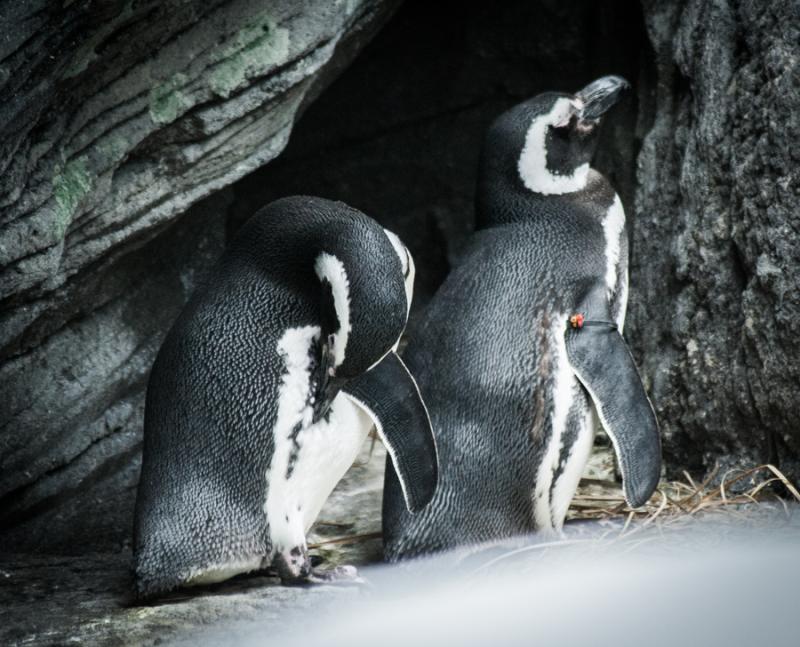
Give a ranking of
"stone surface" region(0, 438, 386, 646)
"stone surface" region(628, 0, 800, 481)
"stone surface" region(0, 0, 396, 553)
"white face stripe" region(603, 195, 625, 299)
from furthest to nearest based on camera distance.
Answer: "white face stripe" region(603, 195, 625, 299)
"stone surface" region(628, 0, 800, 481)
"stone surface" region(0, 0, 396, 553)
"stone surface" region(0, 438, 386, 646)

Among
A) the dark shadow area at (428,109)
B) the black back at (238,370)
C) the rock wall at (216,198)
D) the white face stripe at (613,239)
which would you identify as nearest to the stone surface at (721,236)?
the rock wall at (216,198)

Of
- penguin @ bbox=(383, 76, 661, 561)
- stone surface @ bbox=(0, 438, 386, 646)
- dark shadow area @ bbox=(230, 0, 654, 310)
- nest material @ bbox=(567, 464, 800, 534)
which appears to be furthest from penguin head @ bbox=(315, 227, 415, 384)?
dark shadow area @ bbox=(230, 0, 654, 310)

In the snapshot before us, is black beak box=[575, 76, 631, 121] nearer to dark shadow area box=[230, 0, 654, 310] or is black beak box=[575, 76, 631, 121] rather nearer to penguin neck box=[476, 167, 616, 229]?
penguin neck box=[476, 167, 616, 229]

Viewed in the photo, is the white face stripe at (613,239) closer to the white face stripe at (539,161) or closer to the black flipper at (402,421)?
the white face stripe at (539,161)

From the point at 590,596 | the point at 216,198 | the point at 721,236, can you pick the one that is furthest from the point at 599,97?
the point at 590,596

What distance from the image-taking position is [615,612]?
121 cm

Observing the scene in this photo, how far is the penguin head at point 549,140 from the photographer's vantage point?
2.76 metres

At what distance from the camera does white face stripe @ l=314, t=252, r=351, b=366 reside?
216cm

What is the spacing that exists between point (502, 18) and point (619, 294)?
140 cm

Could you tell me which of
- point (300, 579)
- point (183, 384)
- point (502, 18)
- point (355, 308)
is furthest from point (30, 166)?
point (502, 18)

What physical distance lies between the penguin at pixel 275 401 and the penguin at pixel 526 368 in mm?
111

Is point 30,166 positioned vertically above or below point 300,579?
above

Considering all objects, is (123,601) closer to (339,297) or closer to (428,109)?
(339,297)

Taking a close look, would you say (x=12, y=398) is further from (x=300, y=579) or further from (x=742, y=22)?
(x=742, y=22)
